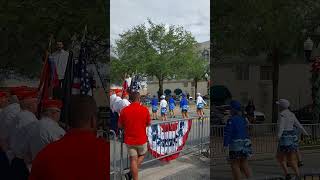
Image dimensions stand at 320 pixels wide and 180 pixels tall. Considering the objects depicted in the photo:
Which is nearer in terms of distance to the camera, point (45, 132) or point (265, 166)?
point (45, 132)

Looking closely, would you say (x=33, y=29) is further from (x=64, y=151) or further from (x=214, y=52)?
(x=64, y=151)

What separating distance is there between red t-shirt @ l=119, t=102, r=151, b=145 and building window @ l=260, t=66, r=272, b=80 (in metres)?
2.07

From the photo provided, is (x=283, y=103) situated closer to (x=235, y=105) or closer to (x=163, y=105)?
(x=235, y=105)

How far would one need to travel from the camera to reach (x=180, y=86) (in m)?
6.80

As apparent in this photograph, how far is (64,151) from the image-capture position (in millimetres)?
2379

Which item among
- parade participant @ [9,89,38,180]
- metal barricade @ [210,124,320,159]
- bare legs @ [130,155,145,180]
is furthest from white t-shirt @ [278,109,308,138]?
parade participant @ [9,89,38,180]

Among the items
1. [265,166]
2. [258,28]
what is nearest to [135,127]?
[258,28]

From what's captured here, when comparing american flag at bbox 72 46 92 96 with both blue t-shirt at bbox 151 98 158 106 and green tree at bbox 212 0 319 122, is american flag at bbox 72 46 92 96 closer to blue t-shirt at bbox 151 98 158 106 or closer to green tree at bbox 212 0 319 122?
blue t-shirt at bbox 151 98 158 106

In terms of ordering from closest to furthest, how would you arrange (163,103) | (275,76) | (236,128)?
(163,103), (236,128), (275,76)

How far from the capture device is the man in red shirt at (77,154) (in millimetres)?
2320

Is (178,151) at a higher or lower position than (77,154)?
lower

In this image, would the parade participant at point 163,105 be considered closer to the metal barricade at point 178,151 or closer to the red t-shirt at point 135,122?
the red t-shirt at point 135,122

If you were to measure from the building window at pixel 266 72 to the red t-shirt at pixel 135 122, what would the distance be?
81.5 inches

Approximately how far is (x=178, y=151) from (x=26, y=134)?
4.06m
